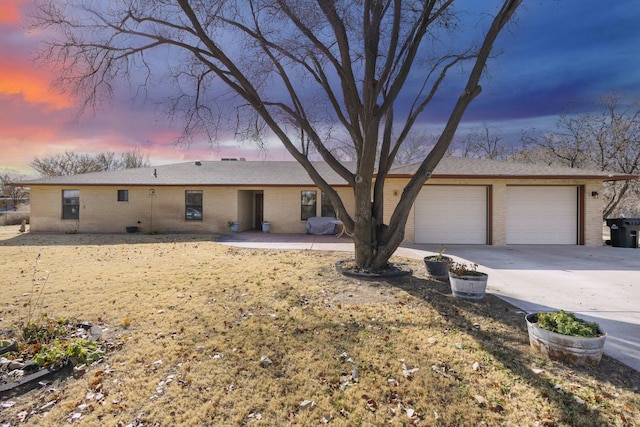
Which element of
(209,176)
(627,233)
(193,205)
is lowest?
(627,233)

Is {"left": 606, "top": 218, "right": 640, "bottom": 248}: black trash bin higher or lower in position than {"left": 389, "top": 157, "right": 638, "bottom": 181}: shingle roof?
lower

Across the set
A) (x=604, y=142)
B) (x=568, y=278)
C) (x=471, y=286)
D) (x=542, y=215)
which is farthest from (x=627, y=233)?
(x=471, y=286)

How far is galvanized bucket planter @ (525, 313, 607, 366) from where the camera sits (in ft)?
10.6

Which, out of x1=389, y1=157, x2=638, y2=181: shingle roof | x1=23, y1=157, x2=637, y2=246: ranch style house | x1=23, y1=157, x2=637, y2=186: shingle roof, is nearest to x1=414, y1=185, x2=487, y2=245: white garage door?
x1=23, y1=157, x2=637, y2=246: ranch style house

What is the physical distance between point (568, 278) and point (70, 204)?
21443mm

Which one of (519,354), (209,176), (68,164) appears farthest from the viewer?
(68,164)

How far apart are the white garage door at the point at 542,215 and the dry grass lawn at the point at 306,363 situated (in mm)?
8368

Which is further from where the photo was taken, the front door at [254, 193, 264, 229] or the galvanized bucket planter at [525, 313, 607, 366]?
the front door at [254, 193, 264, 229]

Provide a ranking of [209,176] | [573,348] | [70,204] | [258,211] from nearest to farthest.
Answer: [573,348] < [70,204] < [209,176] < [258,211]

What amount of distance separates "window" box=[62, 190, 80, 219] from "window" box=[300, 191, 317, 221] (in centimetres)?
1200

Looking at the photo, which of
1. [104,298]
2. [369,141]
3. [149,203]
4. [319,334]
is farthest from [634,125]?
[149,203]

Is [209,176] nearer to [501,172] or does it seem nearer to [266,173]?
[266,173]

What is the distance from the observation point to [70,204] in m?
16.6

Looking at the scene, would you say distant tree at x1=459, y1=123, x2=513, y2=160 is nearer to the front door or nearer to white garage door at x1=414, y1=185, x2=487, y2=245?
white garage door at x1=414, y1=185, x2=487, y2=245
